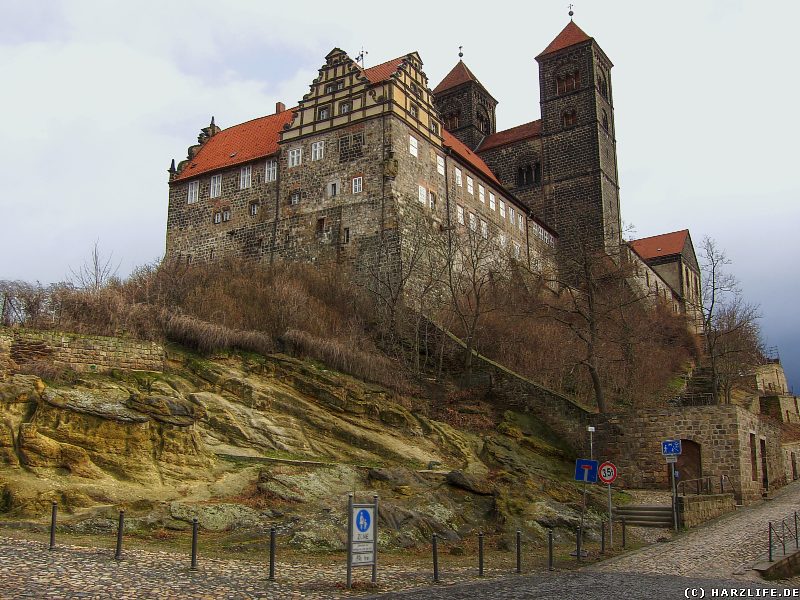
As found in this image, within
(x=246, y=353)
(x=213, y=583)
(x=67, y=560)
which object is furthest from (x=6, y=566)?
(x=246, y=353)

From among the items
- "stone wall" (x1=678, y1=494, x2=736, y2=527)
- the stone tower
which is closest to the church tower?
the stone tower

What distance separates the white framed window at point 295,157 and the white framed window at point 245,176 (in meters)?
3.33

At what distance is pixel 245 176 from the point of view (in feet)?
153

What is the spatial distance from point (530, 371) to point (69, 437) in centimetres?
2262

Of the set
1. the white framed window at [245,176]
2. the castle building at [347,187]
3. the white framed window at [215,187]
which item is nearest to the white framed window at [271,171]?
the castle building at [347,187]

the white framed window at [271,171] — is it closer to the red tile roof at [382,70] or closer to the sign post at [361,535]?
the red tile roof at [382,70]

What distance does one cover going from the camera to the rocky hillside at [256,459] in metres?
17.2

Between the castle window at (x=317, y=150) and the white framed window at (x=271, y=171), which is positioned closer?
the castle window at (x=317, y=150)

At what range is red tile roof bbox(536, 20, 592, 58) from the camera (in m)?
67.5

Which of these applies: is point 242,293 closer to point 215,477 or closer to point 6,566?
point 215,477

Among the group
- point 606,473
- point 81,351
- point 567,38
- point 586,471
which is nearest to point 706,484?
point 606,473

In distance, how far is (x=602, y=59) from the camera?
68125 mm

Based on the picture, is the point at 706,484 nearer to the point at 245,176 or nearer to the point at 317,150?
the point at 317,150

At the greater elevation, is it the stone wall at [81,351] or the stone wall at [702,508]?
the stone wall at [81,351]
